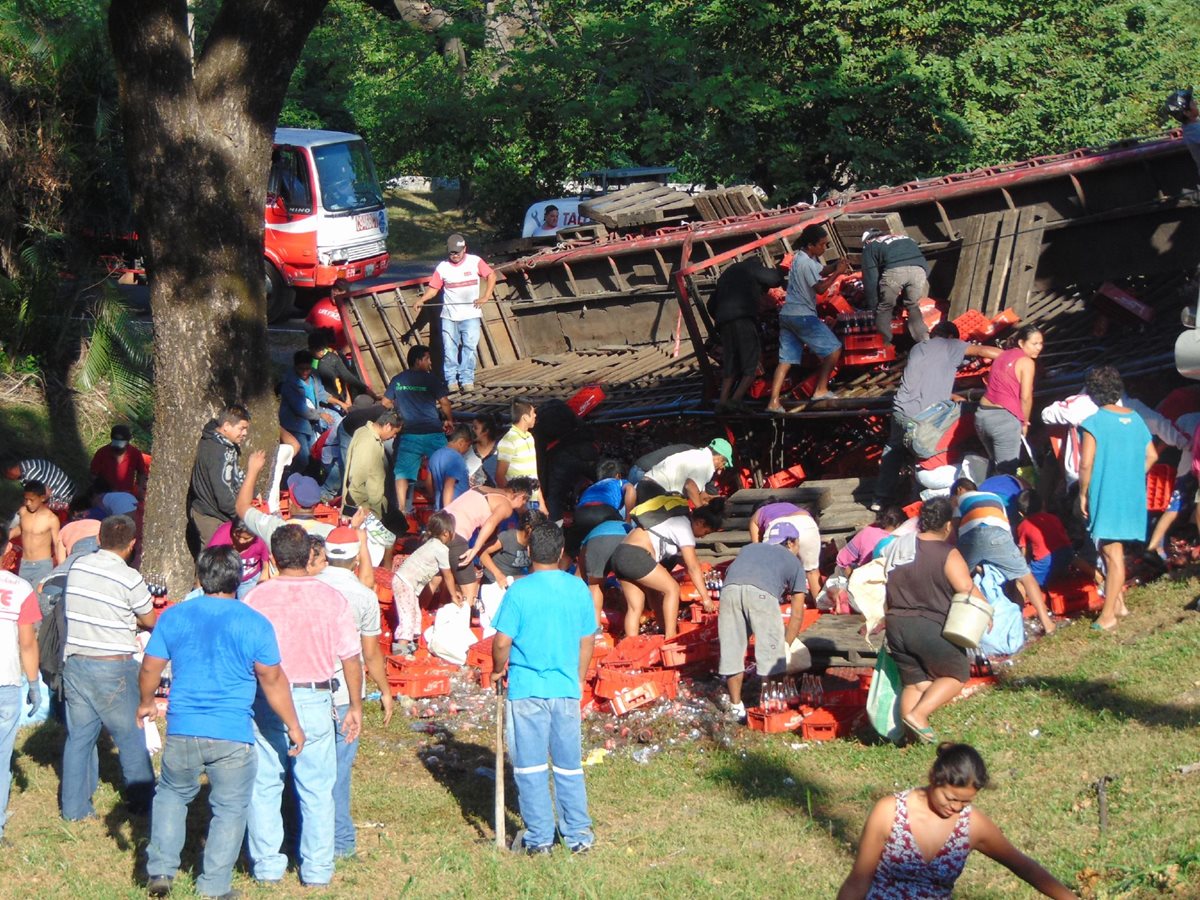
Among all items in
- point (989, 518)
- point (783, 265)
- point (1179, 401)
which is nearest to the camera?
point (989, 518)

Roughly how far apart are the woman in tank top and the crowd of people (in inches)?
0.7

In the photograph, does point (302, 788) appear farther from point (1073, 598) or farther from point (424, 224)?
point (424, 224)

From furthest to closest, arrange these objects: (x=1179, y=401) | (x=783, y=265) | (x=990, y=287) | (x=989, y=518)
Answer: (x=783, y=265)
(x=990, y=287)
(x=1179, y=401)
(x=989, y=518)

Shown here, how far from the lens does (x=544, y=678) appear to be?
23.1ft

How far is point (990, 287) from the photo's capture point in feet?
43.1

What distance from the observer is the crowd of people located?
257 inches

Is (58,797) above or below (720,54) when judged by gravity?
below

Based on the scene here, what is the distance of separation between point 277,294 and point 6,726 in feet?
46.3

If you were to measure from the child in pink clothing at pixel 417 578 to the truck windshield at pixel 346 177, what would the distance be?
454 inches

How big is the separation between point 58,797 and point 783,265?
28.6 ft

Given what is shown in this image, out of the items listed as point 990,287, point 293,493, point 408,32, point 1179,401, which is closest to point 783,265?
point 990,287

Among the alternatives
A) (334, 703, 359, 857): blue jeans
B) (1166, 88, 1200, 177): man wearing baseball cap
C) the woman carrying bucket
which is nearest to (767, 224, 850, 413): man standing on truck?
(1166, 88, 1200, 177): man wearing baseball cap

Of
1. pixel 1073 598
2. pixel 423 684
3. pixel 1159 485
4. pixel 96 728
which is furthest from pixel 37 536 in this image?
pixel 1159 485

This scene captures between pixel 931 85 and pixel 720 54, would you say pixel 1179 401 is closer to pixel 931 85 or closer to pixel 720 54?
pixel 931 85
